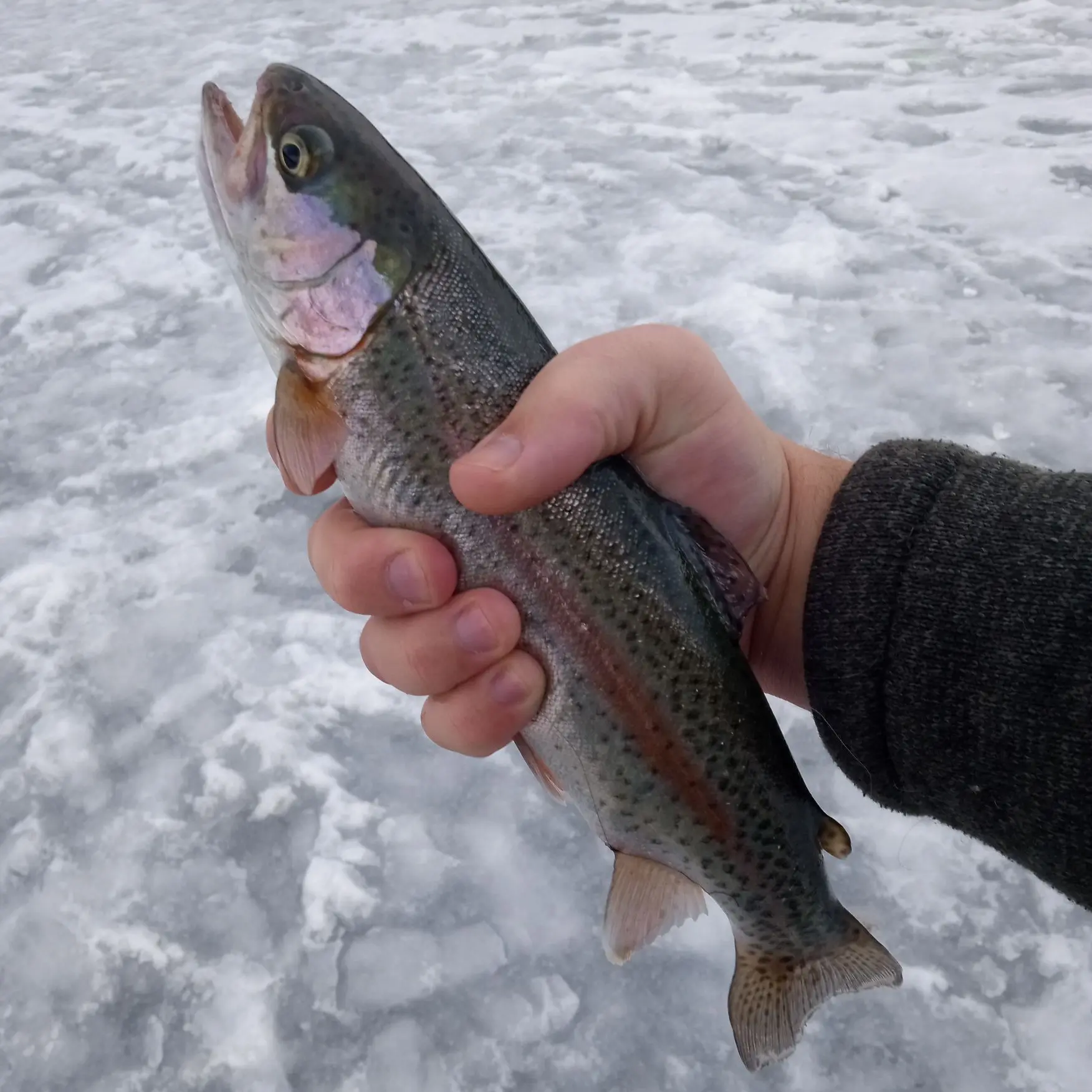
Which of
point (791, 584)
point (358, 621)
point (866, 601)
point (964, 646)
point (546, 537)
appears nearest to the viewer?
point (546, 537)

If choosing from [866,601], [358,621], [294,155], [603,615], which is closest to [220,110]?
[294,155]

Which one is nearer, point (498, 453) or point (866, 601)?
point (498, 453)

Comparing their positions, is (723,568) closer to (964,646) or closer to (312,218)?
(964,646)

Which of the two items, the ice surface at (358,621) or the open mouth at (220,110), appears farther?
the ice surface at (358,621)

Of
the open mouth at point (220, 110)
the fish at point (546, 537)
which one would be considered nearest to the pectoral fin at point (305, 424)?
the fish at point (546, 537)

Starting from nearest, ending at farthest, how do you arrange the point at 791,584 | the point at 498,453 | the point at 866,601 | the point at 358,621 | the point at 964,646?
the point at 498,453 → the point at 964,646 → the point at 866,601 → the point at 791,584 → the point at 358,621

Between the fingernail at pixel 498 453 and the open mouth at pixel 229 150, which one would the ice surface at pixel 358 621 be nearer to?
the fingernail at pixel 498 453

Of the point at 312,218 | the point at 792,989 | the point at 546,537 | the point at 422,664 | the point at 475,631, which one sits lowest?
the point at 792,989

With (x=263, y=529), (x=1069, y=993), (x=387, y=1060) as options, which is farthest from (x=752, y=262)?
(x=387, y=1060)
